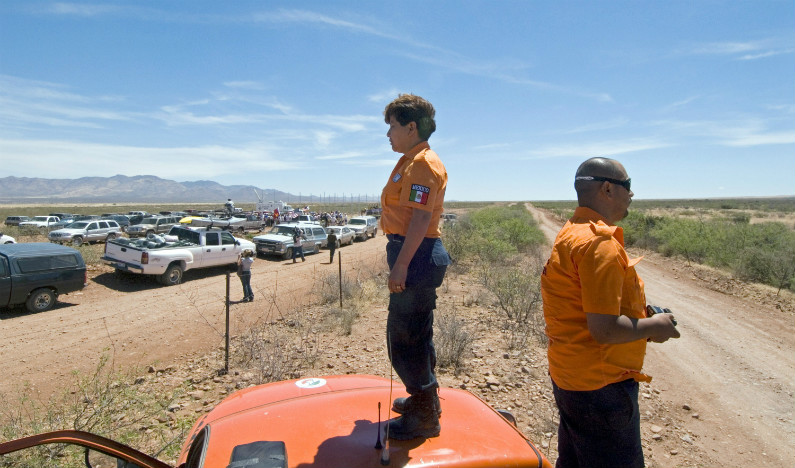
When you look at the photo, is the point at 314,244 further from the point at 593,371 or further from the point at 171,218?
the point at 593,371

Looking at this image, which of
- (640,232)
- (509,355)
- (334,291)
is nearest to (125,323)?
(334,291)

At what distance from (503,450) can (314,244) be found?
68.8 feet

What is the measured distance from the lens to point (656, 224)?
26.2 metres

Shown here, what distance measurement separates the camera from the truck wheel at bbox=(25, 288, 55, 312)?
9.95m

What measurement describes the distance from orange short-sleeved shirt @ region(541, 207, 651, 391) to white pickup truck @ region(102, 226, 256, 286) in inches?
514

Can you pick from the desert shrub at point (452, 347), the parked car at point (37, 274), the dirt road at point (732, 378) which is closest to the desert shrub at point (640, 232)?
the dirt road at point (732, 378)

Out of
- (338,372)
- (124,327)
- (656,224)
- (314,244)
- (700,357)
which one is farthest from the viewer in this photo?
(656,224)

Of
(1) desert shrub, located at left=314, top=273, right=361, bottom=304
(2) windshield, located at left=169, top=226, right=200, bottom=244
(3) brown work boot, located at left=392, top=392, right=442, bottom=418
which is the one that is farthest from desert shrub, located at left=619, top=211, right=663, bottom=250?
(3) brown work boot, located at left=392, top=392, right=442, bottom=418

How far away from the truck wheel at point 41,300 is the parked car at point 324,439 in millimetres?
10400

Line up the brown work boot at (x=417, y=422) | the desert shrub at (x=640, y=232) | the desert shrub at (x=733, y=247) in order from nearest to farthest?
the brown work boot at (x=417, y=422), the desert shrub at (x=733, y=247), the desert shrub at (x=640, y=232)

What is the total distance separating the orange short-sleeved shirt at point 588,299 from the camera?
1699 mm

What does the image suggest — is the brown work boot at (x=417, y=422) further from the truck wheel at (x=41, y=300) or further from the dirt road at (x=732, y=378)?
the truck wheel at (x=41, y=300)

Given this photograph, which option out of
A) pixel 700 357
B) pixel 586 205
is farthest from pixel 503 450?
pixel 700 357

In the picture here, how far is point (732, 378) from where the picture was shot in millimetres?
6184
